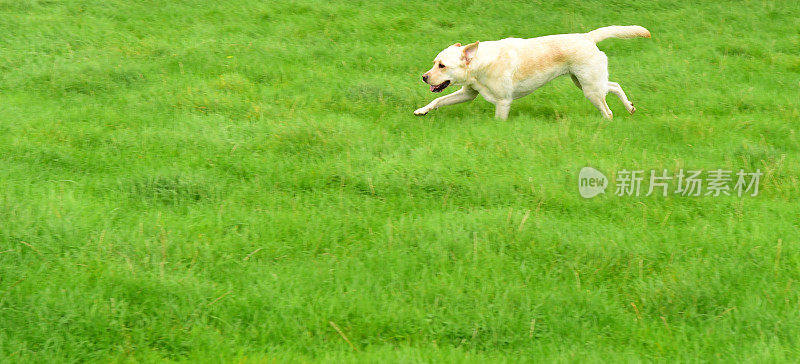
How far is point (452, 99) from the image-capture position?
27.8 ft

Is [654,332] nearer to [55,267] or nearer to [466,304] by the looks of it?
[466,304]

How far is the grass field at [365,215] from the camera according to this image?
4020 mm

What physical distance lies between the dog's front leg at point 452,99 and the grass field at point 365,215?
17 centimetres

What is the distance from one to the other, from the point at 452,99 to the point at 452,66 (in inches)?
23.0

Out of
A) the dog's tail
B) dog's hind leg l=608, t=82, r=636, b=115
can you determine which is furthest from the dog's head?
dog's hind leg l=608, t=82, r=636, b=115

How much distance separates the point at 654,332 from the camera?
4070mm

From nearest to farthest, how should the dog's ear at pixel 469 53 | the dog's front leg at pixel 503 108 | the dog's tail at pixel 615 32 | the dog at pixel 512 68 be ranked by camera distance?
the dog's ear at pixel 469 53, the dog at pixel 512 68, the dog's front leg at pixel 503 108, the dog's tail at pixel 615 32

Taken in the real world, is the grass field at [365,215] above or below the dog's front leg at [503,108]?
above

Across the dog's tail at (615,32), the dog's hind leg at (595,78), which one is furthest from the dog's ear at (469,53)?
the dog's tail at (615,32)

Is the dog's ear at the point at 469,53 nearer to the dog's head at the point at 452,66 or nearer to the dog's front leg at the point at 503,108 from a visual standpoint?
the dog's head at the point at 452,66

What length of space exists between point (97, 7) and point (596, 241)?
11134 millimetres

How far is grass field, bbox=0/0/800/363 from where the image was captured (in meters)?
4.02

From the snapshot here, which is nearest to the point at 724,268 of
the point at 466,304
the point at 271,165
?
the point at 466,304

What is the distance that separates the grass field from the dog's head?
0.48 m
